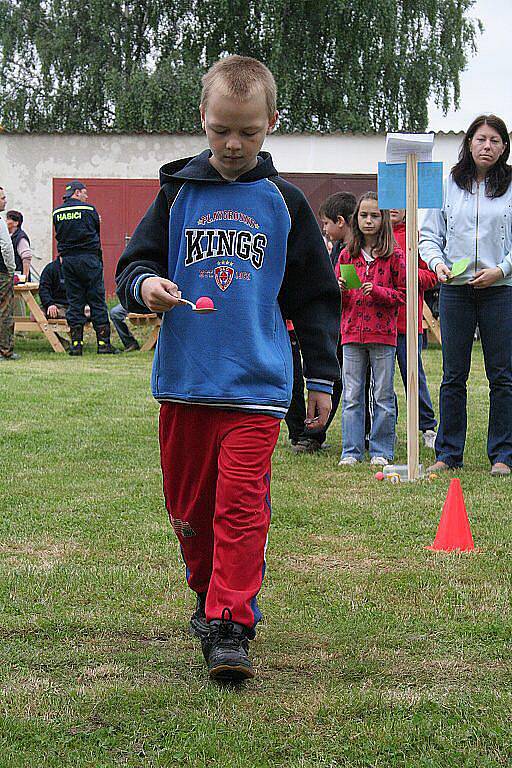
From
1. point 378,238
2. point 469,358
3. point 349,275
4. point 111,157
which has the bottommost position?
point 469,358

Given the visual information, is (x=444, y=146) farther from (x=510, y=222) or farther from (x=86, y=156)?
(x=510, y=222)

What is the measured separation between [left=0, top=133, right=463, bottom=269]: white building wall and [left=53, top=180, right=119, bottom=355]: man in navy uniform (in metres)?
7.48

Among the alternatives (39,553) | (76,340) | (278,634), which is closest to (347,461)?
(39,553)

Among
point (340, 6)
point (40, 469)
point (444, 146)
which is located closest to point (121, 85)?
point (340, 6)

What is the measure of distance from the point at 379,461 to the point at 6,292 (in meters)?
7.50

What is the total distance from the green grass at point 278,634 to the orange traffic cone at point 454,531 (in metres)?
0.08

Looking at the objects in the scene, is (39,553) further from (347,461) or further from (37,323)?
(37,323)

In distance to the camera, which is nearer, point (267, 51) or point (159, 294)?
point (159, 294)

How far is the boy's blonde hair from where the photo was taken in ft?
10.3

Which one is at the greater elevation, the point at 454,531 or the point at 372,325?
the point at 372,325

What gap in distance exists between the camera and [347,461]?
7125 mm

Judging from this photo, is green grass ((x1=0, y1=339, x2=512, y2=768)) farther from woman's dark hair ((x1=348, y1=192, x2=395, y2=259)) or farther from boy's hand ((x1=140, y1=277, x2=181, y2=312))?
woman's dark hair ((x1=348, y1=192, x2=395, y2=259))

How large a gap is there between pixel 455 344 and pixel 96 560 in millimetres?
3113

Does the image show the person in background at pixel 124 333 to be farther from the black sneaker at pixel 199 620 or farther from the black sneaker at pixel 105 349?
the black sneaker at pixel 199 620
